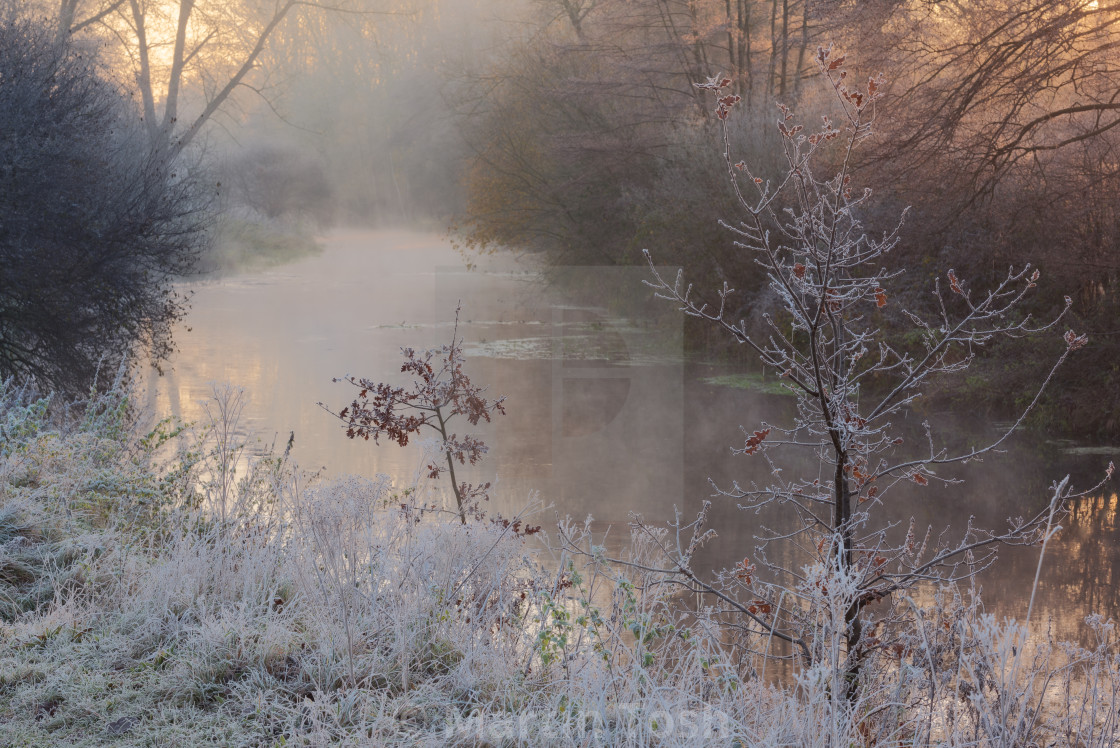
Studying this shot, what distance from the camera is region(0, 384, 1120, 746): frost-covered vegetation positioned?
3.02 meters

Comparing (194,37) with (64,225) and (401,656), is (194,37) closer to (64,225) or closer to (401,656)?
(64,225)

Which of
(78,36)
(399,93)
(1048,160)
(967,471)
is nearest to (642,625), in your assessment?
(967,471)

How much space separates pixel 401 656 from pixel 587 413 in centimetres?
873

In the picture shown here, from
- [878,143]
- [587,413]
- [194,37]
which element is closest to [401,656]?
[878,143]

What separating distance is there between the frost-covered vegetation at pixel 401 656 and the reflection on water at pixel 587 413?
A: 1442mm

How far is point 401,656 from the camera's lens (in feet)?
11.6

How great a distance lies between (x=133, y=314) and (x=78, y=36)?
292 inches

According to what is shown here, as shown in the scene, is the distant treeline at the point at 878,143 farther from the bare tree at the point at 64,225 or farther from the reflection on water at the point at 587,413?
the bare tree at the point at 64,225

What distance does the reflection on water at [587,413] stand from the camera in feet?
24.8

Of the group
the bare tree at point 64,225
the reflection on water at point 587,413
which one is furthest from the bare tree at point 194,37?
the bare tree at point 64,225

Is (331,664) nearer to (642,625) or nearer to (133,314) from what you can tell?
(642,625)

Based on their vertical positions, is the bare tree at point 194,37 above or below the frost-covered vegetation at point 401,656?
above

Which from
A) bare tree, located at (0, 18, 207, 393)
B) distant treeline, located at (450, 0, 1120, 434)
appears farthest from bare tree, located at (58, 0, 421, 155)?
bare tree, located at (0, 18, 207, 393)

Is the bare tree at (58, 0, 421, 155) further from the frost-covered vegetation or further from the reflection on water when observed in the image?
the frost-covered vegetation
